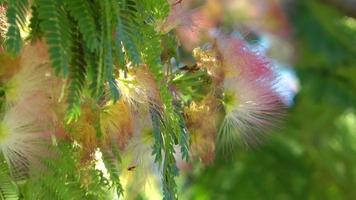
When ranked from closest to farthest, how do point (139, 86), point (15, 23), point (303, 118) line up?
1. point (15, 23)
2. point (139, 86)
3. point (303, 118)

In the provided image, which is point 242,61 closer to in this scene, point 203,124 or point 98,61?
point 203,124

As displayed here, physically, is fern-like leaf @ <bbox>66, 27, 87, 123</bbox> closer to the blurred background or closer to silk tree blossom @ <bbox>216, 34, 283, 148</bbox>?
silk tree blossom @ <bbox>216, 34, 283, 148</bbox>

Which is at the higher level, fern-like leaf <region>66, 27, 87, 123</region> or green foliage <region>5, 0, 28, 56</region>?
green foliage <region>5, 0, 28, 56</region>

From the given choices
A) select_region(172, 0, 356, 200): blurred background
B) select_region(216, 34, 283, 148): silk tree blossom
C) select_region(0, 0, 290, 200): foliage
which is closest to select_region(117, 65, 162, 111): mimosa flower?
select_region(0, 0, 290, 200): foliage

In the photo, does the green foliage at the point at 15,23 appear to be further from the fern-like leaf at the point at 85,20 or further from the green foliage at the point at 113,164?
the green foliage at the point at 113,164

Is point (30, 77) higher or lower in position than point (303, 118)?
higher

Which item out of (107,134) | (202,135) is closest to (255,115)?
(202,135)

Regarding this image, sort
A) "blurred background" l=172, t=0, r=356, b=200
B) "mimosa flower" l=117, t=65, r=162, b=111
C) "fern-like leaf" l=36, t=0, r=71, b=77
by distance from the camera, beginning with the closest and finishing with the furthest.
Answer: "fern-like leaf" l=36, t=0, r=71, b=77 → "mimosa flower" l=117, t=65, r=162, b=111 → "blurred background" l=172, t=0, r=356, b=200

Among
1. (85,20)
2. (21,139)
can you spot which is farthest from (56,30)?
(21,139)

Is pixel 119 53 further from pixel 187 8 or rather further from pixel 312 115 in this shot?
pixel 312 115
